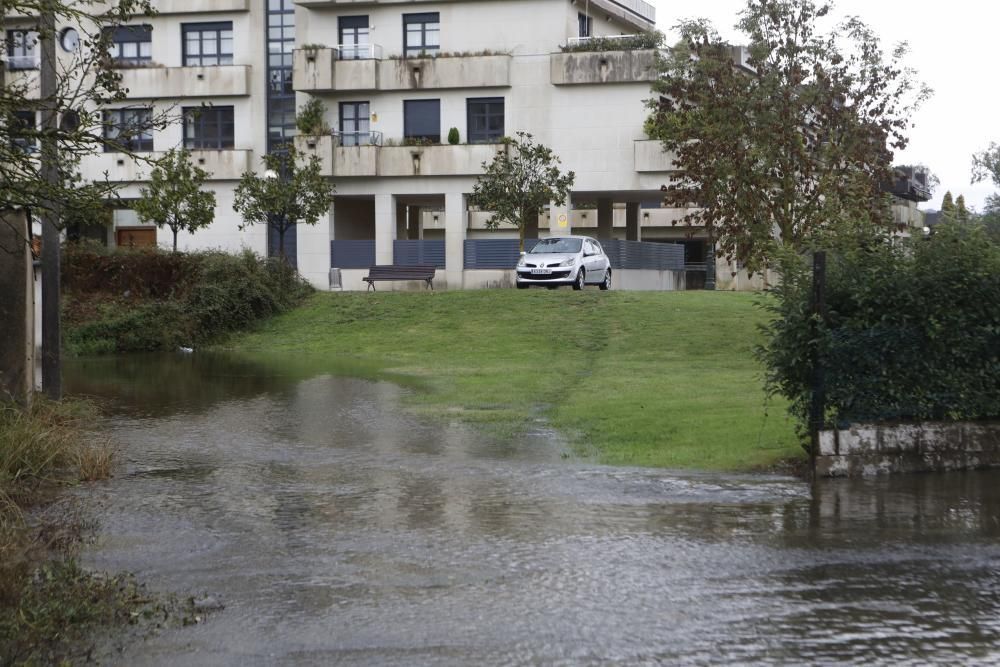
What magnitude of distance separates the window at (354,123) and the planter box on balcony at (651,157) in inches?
440

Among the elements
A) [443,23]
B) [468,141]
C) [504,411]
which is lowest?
[504,411]

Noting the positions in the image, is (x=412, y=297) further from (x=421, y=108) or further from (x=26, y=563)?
(x=26, y=563)

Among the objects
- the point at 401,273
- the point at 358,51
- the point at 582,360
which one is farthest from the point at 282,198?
the point at 582,360

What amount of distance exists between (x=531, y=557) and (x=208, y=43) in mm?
49118

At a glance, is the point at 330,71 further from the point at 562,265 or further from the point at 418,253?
the point at 562,265

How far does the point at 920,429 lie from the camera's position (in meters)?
11.9

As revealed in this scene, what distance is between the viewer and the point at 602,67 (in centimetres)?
4791

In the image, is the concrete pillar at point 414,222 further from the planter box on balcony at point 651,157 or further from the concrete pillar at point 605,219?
the planter box on balcony at point 651,157

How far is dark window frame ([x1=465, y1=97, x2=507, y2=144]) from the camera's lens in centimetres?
4969

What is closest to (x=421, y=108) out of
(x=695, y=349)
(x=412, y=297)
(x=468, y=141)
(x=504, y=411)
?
(x=468, y=141)

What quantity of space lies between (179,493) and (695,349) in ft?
58.2

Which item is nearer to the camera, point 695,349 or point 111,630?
point 111,630

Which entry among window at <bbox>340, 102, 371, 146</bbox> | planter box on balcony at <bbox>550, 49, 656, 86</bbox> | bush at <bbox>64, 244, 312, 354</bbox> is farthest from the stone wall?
window at <bbox>340, 102, 371, 146</bbox>

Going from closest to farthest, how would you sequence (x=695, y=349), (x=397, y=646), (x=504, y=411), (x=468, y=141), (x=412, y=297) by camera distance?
(x=397, y=646), (x=504, y=411), (x=695, y=349), (x=412, y=297), (x=468, y=141)
